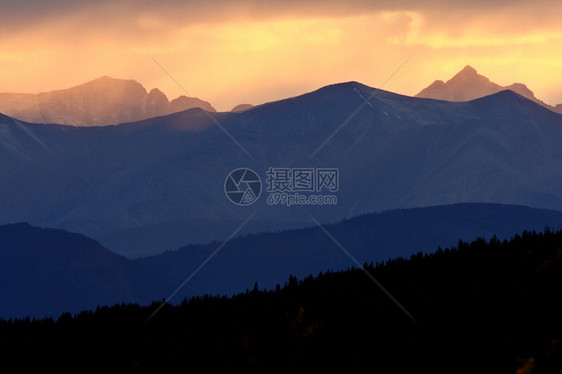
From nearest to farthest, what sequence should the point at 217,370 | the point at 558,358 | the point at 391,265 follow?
the point at 558,358 → the point at 217,370 → the point at 391,265

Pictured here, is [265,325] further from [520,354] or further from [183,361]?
[520,354]

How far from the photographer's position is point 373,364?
117 feet

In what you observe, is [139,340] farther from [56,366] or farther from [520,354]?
[520,354]

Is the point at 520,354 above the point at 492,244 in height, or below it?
below

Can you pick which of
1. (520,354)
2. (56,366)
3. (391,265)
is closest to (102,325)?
(56,366)

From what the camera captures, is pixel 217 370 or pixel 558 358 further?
pixel 217 370

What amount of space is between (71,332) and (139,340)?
5.93m

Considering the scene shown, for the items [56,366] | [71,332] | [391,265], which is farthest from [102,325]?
[391,265]

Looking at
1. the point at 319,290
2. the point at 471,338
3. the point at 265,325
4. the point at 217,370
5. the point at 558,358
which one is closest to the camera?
the point at 558,358

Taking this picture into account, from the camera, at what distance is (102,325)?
48.8m

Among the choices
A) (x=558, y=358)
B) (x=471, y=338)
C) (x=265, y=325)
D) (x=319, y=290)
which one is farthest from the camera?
(x=319, y=290)

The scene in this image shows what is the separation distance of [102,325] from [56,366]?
483cm

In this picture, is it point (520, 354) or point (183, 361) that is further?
point (183, 361)

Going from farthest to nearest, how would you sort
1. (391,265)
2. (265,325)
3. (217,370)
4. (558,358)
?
1. (391,265)
2. (265,325)
3. (217,370)
4. (558,358)
